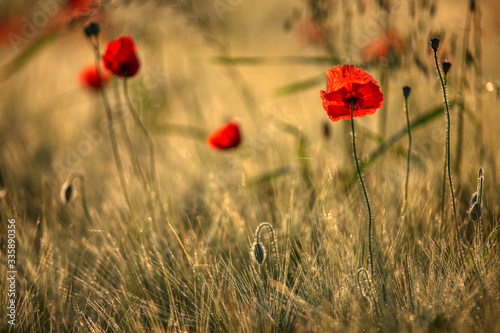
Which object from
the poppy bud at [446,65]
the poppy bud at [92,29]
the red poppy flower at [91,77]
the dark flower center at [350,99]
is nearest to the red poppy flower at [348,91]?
the dark flower center at [350,99]

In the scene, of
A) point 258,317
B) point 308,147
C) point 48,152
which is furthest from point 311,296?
point 48,152

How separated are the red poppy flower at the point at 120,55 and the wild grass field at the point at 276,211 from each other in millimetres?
27

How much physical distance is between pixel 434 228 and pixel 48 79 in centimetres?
320

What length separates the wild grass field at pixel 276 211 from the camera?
0.93 meters

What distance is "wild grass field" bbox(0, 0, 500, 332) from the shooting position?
0.93 metres

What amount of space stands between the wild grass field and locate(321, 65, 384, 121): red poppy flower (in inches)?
1.3

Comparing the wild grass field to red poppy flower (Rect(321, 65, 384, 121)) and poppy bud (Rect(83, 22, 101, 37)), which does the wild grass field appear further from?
poppy bud (Rect(83, 22, 101, 37))

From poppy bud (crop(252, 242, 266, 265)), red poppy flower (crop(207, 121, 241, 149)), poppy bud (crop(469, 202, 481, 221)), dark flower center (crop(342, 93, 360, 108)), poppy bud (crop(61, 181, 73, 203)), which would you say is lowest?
poppy bud (crop(252, 242, 266, 265))

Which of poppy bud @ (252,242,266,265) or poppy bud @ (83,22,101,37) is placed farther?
poppy bud @ (83,22,101,37)

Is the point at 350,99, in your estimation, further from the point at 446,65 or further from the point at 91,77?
the point at 91,77

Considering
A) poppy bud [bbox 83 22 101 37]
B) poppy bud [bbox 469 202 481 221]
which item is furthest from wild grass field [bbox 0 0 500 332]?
poppy bud [bbox 83 22 101 37]

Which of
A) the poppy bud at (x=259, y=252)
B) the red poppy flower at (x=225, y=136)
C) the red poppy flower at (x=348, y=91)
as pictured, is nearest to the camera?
the red poppy flower at (x=348, y=91)

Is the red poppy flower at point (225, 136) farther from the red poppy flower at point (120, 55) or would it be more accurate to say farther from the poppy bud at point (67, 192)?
the poppy bud at point (67, 192)

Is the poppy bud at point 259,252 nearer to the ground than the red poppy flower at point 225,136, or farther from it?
nearer to the ground
